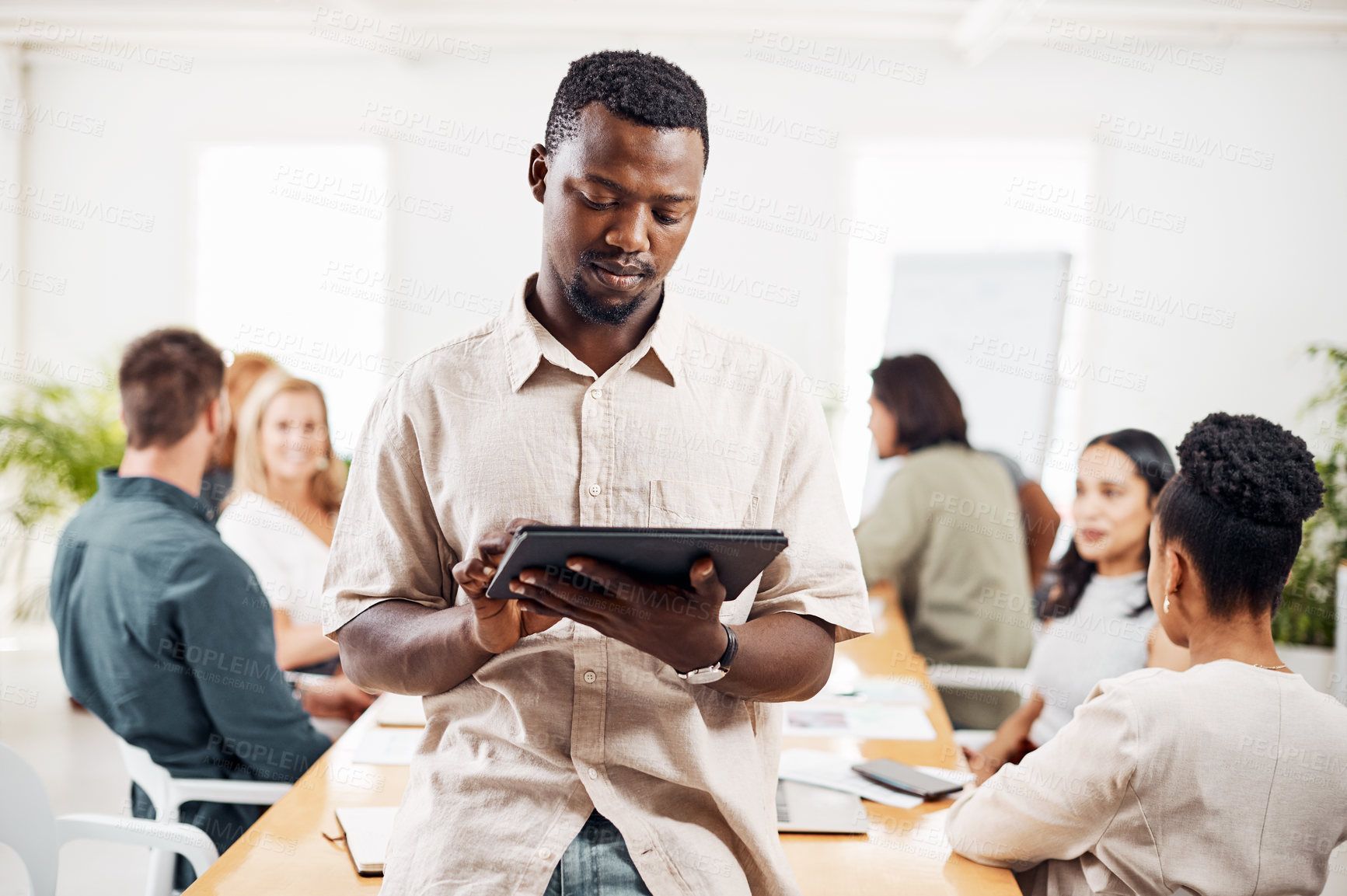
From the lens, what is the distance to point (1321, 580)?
4.78 m

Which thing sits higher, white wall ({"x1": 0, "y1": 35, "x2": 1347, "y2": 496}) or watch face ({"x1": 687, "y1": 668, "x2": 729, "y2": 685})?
white wall ({"x1": 0, "y1": 35, "x2": 1347, "y2": 496})

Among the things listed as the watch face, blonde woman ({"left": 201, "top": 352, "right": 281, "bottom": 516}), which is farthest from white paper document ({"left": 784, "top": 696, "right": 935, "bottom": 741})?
blonde woman ({"left": 201, "top": 352, "right": 281, "bottom": 516})

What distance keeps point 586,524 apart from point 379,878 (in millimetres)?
671

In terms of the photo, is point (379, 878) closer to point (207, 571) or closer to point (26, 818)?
point (26, 818)

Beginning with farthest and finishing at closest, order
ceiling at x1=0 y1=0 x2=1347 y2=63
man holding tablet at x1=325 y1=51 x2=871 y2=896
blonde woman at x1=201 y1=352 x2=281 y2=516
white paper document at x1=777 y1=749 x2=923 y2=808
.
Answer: ceiling at x1=0 y1=0 x2=1347 y2=63, blonde woman at x1=201 y1=352 x2=281 y2=516, white paper document at x1=777 y1=749 x2=923 y2=808, man holding tablet at x1=325 y1=51 x2=871 y2=896

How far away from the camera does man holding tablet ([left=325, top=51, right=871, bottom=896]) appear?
1.14m

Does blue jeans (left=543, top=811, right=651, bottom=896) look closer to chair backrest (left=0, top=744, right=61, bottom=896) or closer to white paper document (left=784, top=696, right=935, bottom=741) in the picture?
chair backrest (left=0, top=744, right=61, bottom=896)

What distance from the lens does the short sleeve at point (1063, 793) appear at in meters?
1.42

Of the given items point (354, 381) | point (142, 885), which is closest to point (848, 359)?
point (354, 381)

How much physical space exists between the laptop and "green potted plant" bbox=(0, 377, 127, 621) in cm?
397

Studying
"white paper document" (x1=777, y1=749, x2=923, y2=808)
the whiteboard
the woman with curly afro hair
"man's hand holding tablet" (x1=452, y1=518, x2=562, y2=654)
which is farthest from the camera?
the whiteboard

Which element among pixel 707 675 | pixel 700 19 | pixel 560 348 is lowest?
pixel 707 675

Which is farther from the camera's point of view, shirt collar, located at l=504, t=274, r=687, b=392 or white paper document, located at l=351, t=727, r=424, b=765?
white paper document, located at l=351, t=727, r=424, b=765

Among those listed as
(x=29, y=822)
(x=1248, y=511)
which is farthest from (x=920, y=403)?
(x=29, y=822)
